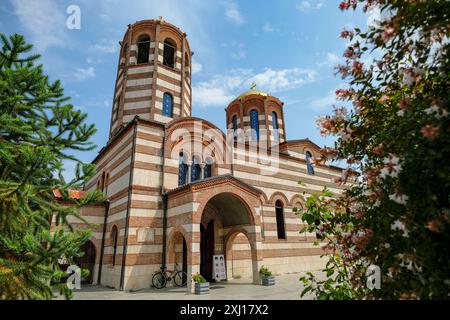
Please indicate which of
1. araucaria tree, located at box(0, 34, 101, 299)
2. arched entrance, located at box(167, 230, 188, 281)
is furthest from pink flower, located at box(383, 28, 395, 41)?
arched entrance, located at box(167, 230, 188, 281)

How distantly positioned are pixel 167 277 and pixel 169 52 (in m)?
13.6

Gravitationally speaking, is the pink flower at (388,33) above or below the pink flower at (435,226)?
above

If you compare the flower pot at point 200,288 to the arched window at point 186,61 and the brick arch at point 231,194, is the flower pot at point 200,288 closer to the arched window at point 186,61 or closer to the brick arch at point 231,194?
the brick arch at point 231,194

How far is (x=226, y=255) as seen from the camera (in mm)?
13977

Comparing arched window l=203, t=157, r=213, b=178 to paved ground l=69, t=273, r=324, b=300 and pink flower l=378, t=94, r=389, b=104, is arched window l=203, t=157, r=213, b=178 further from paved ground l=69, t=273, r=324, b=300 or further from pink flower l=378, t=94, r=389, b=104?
pink flower l=378, t=94, r=389, b=104

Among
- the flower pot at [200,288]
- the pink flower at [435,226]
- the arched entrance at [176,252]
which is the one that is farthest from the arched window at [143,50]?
the pink flower at [435,226]

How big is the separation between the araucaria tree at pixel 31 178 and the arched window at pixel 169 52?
40.4ft

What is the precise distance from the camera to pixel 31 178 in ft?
15.3

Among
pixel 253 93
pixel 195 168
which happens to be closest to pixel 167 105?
pixel 195 168

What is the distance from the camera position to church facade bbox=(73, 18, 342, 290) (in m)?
11.5

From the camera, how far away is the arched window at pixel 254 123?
22.8m

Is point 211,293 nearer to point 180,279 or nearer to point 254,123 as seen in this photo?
point 180,279
